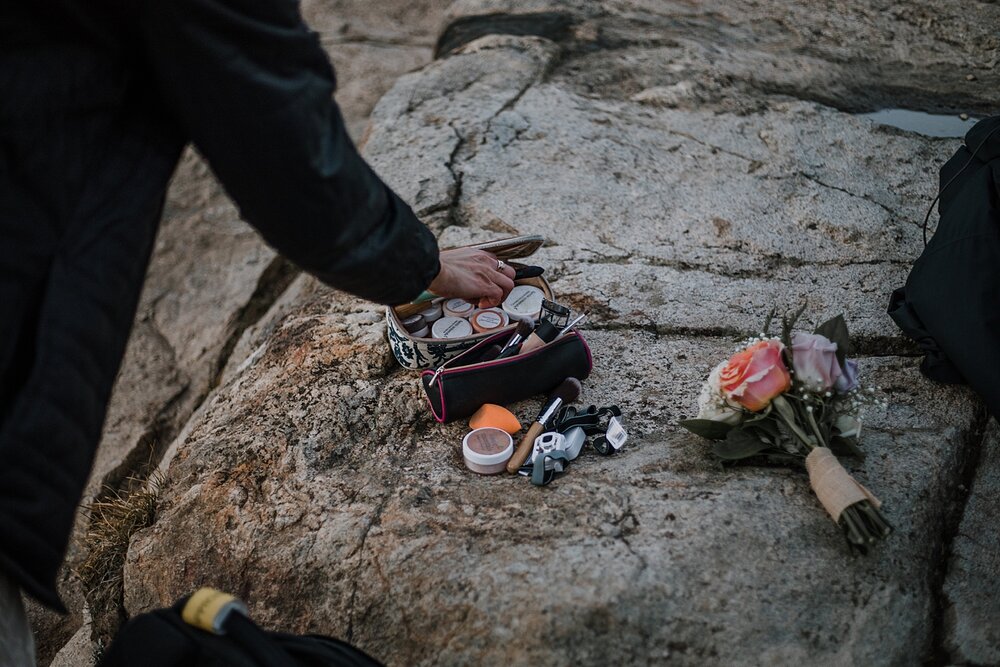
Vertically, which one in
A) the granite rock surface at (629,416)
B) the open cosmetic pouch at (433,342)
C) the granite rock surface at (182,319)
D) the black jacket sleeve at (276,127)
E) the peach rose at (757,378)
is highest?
the black jacket sleeve at (276,127)

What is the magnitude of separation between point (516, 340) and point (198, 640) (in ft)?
3.67

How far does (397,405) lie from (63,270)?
1.18 metres

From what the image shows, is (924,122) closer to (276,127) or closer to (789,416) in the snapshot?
(789,416)

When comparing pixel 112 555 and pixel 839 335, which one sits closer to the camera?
pixel 839 335

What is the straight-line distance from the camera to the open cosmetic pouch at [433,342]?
7.35 feet

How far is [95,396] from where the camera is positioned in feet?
4.35

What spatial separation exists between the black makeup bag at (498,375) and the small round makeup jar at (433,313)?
0.15 meters

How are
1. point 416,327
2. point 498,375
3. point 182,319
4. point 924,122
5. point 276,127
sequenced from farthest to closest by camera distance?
point 182,319 < point 924,122 < point 416,327 < point 498,375 < point 276,127

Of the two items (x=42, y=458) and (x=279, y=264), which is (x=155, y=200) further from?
(x=279, y=264)

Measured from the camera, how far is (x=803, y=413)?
1.93 m

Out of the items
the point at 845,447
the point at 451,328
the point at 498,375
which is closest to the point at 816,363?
the point at 845,447

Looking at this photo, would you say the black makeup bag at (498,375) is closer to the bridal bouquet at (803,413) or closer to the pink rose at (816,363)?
the bridal bouquet at (803,413)

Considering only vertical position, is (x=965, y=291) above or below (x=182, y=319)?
above

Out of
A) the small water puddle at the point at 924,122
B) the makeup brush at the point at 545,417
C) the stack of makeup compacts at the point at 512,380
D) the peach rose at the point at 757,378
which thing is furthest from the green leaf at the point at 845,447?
the small water puddle at the point at 924,122
